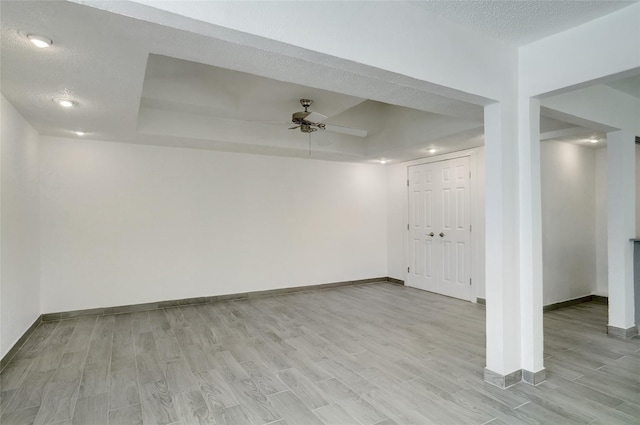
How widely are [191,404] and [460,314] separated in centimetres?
356

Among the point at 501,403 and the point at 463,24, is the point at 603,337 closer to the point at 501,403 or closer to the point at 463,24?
the point at 501,403

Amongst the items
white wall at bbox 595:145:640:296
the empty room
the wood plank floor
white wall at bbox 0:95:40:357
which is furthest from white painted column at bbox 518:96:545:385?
white wall at bbox 0:95:40:357

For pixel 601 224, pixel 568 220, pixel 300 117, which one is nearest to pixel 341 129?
pixel 300 117

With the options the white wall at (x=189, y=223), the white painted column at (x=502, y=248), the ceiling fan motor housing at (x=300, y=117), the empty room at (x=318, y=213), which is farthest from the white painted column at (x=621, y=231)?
the white wall at (x=189, y=223)

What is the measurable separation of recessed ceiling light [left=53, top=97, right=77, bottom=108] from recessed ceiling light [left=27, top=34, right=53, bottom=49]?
1085 millimetres

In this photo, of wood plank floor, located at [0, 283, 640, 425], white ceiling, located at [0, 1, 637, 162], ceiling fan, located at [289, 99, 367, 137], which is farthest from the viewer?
ceiling fan, located at [289, 99, 367, 137]

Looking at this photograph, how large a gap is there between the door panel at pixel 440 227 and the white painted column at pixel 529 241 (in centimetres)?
266

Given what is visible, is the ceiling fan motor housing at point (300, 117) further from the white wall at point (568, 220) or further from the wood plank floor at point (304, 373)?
the white wall at point (568, 220)

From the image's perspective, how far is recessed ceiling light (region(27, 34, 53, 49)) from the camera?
1.98 metres

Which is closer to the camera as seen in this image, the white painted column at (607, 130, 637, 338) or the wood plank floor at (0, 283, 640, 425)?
the wood plank floor at (0, 283, 640, 425)

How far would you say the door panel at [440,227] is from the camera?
214 inches

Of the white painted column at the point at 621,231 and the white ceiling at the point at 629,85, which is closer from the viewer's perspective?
the white ceiling at the point at 629,85

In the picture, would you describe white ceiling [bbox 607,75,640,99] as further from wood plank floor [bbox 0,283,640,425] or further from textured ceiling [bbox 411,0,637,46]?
wood plank floor [bbox 0,283,640,425]

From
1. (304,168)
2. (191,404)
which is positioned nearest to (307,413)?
(191,404)
